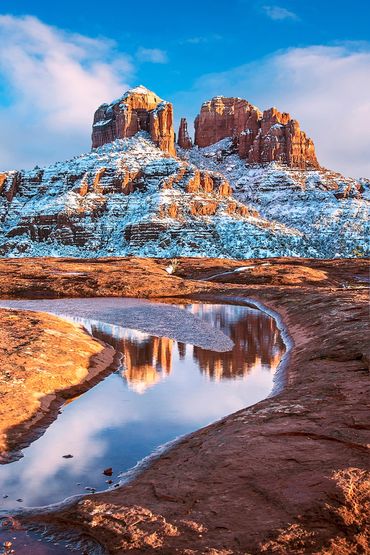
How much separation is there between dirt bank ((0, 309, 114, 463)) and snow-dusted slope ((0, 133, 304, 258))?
112154 millimetres

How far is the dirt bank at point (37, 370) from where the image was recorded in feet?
40.4

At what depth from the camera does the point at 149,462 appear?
34.0 feet

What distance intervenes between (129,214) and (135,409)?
14527cm

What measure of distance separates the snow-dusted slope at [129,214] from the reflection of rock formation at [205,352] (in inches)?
4099

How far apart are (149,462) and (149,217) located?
459ft

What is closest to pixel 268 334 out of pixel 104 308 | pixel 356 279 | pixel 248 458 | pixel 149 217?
pixel 104 308

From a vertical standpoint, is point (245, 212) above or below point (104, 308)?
above

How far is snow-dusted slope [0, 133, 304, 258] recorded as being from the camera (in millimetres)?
141375

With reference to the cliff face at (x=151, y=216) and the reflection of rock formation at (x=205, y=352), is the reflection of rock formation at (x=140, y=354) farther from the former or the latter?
the cliff face at (x=151, y=216)

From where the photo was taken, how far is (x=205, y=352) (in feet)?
73.2

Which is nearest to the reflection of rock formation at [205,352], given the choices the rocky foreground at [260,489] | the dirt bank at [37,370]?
the dirt bank at [37,370]

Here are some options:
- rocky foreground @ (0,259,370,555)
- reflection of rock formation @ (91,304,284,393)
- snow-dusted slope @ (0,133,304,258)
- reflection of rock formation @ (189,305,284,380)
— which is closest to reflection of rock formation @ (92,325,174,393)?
reflection of rock formation @ (91,304,284,393)

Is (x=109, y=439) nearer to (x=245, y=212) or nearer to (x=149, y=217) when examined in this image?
(x=149, y=217)

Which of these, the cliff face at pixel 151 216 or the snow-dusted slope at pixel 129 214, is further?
the cliff face at pixel 151 216
